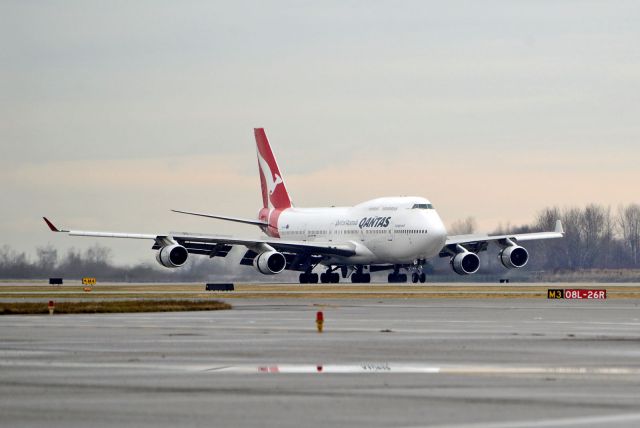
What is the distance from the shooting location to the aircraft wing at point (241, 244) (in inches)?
3509

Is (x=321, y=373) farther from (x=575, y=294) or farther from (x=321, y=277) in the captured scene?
(x=321, y=277)

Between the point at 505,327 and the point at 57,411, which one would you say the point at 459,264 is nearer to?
the point at 505,327

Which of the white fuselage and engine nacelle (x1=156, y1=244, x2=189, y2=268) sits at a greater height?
the white fuselage

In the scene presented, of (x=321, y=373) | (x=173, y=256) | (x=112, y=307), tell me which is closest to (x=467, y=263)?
(x=173, y=256)

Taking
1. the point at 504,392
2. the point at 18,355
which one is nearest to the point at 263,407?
the point at 504,392

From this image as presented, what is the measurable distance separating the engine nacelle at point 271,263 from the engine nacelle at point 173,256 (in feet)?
18.2

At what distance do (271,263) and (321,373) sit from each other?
6846 cm

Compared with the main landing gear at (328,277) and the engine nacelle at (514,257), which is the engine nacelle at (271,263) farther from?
the engine nacelle at (514,257)

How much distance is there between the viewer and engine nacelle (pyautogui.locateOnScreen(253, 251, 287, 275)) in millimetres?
88812

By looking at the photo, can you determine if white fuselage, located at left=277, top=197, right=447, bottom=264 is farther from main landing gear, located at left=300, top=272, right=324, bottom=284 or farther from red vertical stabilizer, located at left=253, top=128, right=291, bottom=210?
red vertical stabilizer, located at left=253, top=128, right=291, bottom=210

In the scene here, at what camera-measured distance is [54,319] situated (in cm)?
3859

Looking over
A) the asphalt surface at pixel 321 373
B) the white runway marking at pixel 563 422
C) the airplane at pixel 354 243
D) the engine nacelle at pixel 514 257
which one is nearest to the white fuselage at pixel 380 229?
the airplane at pixel 354 243

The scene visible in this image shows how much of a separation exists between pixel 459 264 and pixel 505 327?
199 ft

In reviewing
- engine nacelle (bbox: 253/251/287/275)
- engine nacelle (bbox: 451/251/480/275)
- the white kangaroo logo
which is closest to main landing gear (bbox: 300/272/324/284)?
engine nacelle (bbox: 253/251/287/275)
